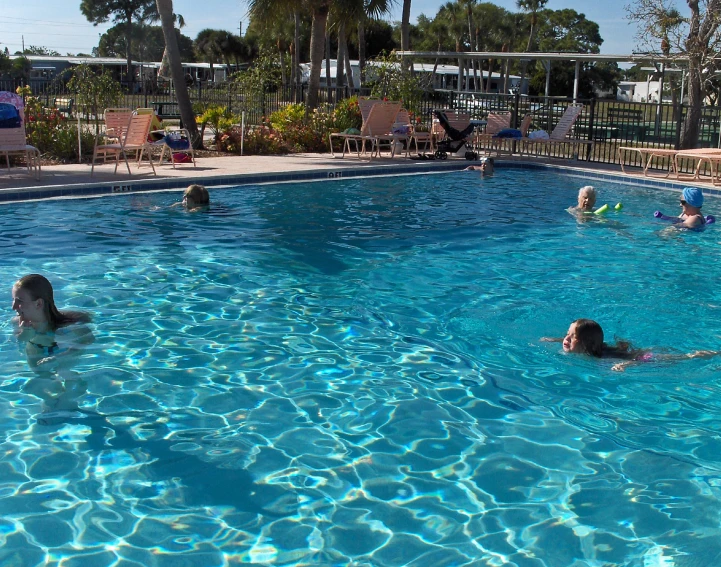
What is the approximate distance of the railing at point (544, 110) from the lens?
16.1m

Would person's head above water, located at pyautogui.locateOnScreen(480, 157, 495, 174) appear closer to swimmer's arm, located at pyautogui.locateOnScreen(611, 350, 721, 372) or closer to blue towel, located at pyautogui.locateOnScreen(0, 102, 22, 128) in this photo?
blue towel, located at pyautogui.locateOnScreen(0, 102, 22, 128)

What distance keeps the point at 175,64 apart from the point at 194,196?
6061 millimetres

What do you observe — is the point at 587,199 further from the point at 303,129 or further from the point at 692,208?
the point at 303,129

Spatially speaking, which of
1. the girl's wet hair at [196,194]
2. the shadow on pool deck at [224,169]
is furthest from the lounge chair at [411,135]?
the girl's wet hair at [196,194]

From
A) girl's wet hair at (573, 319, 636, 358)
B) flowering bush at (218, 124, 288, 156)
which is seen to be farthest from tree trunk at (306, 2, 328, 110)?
girl's wet hair at (573, 319, 636, 358)

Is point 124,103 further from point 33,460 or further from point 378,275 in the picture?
point 33,460

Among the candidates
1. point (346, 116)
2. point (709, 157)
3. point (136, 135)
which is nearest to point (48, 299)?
point (136, 135)

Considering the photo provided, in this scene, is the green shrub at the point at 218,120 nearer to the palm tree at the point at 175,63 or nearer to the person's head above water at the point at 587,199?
the palm tree at the point at 175,63

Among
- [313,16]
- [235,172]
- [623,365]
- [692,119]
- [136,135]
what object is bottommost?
[623,365]

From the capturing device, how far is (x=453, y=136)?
54.4ft

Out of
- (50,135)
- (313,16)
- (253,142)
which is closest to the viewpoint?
(50,135)

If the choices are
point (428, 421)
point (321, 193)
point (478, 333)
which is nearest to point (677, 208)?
point (321, 193)

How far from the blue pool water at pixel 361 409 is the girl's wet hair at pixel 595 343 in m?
0.13

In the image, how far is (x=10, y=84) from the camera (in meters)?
16.7
